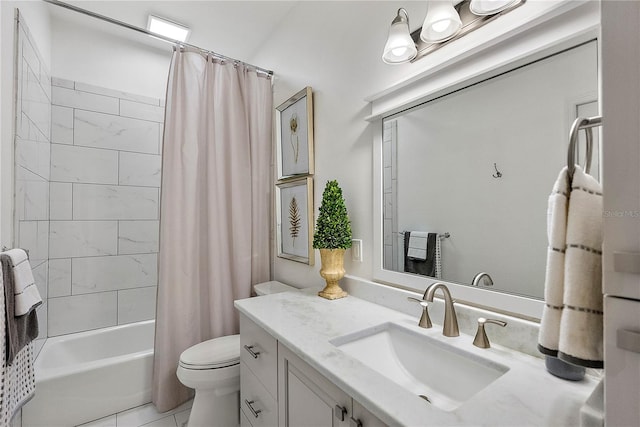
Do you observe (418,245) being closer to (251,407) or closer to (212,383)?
(251,407)

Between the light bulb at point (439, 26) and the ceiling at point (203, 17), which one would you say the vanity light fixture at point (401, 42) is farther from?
the ceiling at point (203, 17)

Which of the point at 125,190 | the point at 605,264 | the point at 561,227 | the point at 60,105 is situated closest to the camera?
the point at 605,264

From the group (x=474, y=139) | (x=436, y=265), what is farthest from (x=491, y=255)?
(x=474, y=139)

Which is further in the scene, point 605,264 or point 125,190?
point 125,190

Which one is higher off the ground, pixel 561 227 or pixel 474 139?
pixel 474 139

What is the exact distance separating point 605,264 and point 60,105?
298 cm

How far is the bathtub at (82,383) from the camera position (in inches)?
61.1

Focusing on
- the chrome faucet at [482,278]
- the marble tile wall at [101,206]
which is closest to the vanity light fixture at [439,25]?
the chrome faucet at [482,278]

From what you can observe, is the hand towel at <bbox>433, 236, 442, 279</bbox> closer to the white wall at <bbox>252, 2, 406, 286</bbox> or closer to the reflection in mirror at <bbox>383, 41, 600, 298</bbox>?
the reflection in mirror at <bbox>383, 41, 600, 298</bbox>

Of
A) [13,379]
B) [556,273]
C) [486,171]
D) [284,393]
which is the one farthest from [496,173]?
[13,379]

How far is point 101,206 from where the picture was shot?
226 centimetres

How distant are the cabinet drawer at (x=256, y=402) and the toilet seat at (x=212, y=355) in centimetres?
21

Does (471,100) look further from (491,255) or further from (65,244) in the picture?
(65,244)

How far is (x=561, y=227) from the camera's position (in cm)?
55
